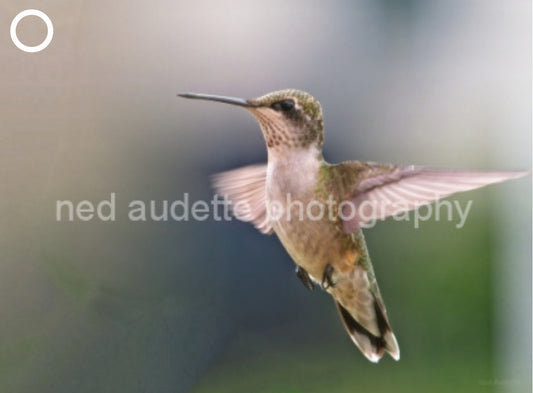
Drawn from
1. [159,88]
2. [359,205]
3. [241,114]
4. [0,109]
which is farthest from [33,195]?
[359,205]

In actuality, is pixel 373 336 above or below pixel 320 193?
below

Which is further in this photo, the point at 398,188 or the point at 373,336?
the point at 373,336

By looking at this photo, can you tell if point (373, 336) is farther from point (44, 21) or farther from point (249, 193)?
point (44, 21)

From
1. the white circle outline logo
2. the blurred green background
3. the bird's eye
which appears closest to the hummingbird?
the bird's eye

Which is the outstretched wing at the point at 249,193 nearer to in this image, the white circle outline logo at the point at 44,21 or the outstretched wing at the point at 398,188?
the outstretched wing at the point at 398,188

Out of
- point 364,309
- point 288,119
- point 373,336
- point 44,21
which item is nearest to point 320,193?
point 288,119

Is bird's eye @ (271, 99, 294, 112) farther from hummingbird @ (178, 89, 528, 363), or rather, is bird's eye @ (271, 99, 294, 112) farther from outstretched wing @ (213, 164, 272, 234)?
outstretched wing @ (213, 164, 272, 234)

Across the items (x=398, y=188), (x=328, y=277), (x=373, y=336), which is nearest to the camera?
(x=398, y=188)

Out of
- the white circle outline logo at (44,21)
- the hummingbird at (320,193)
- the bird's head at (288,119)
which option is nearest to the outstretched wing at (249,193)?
the hummingbird at (320,193)

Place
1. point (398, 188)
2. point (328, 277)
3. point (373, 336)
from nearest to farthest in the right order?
point (398, 188) → point (328, 277) → point (373, 336)
